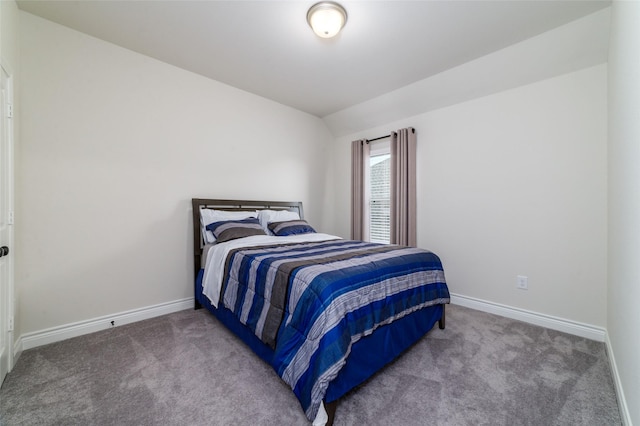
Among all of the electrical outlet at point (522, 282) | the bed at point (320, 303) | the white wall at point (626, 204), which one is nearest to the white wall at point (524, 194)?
the electrical outlet at point (522, 282)

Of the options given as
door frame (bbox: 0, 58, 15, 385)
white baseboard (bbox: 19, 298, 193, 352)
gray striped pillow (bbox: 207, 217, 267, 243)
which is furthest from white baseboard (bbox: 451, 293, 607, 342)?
door frame (bbox: 0, 58, 15, 385)

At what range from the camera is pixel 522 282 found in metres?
2.71

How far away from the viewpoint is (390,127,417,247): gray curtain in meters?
3.51

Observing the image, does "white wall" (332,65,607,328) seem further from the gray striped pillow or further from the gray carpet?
the gray striped pillow

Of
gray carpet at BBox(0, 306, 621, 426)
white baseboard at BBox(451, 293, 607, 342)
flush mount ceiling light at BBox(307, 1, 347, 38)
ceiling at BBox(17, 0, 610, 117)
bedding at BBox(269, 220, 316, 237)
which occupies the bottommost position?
gray carpet at BBox(0, 306, 621, 426)

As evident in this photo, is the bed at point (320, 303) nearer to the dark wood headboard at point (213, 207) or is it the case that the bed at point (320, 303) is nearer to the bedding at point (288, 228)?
the dark wood headboard at point (213, 207)

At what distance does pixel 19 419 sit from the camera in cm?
138

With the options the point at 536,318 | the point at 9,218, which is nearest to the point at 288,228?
the point at 9,218

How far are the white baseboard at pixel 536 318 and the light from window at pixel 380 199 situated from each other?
130 centimetres

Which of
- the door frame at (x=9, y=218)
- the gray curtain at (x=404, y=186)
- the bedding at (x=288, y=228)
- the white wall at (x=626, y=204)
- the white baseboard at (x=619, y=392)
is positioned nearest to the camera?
the white wall at (x=626, y=204)

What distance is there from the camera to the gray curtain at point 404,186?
3.51m

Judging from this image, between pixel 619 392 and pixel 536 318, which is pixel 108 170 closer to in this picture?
pixel 619 392

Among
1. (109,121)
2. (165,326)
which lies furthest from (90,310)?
(109,121)

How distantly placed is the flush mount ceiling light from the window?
6.80 feet
